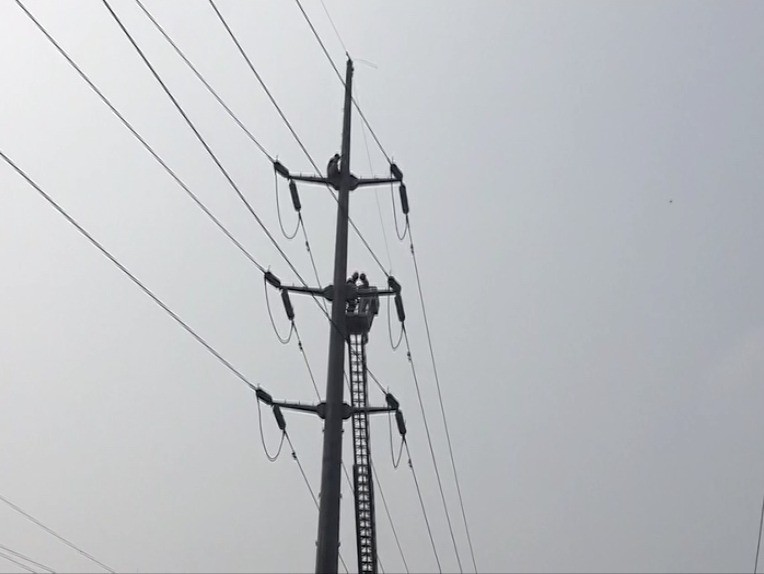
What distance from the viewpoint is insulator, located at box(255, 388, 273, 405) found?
17938 mm

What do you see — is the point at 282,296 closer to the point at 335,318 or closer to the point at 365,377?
the point at 335,318

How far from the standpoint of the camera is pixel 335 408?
16.6 metres

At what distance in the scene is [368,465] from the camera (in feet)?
100.0

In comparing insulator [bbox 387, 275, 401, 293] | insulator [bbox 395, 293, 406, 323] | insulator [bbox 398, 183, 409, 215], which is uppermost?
insulator [bbox 398, 183, 409, 215]

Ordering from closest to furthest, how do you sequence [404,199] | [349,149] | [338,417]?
[338,417]
[349,149]
[404,199]

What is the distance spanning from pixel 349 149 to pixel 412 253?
23.0ft

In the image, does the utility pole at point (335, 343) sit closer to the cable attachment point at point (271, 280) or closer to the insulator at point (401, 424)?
the cable attachment point at point (271, 280)

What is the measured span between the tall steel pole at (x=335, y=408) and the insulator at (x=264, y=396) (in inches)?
68.0

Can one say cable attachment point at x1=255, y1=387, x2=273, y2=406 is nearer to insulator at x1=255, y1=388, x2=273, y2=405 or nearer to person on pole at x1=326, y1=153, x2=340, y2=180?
insulator at x1=255, y1=388, x2=273, y2=405

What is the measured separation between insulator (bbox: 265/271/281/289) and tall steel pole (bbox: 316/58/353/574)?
1365 mm

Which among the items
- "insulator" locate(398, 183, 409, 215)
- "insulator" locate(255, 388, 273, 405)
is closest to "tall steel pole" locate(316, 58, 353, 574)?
"insulator" locate(255, 388, 273, 405)

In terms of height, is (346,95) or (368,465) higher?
(346,95)

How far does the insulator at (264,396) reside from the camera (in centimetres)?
1794

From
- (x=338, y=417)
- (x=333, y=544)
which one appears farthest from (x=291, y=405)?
(x=333, y=544)
